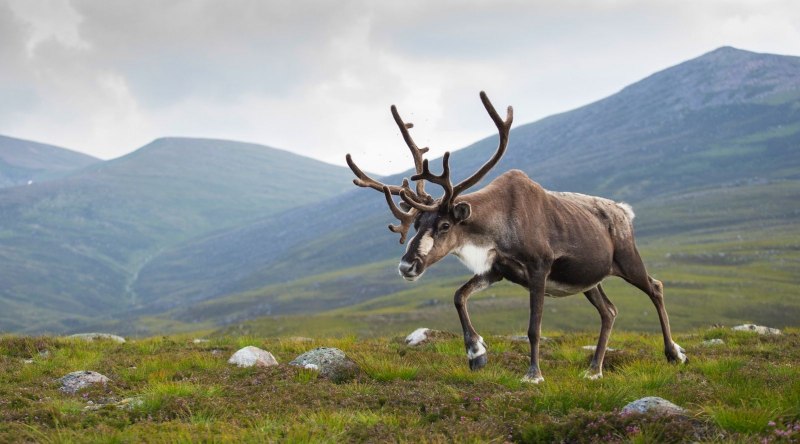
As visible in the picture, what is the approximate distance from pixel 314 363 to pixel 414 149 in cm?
454

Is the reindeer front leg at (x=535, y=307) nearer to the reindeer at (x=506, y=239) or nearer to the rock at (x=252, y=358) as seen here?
the reindeer at (x=506, y=239)

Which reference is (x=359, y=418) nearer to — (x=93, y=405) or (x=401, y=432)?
(x=401, y=432)

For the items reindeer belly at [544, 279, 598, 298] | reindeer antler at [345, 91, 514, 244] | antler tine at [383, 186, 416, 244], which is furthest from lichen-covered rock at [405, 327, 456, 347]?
antler tine at [383, 186, 416, 244]

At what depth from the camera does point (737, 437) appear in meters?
7.03

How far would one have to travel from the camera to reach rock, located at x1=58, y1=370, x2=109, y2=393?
1080 cm

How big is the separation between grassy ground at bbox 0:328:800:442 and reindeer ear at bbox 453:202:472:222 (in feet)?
8.11

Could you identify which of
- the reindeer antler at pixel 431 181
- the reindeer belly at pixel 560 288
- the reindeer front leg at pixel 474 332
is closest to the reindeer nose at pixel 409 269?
the reindeer antler at pixel 431 181

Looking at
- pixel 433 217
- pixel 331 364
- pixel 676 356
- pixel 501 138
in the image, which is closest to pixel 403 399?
pixel 331 364

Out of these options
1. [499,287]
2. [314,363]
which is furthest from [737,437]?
[499,287]

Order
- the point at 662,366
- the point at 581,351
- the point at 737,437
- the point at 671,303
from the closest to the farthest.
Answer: the point at 737,437 < the point at 662,366 < the point at 581,351 < the point at 671,303

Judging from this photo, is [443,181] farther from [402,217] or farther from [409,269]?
[409,269]

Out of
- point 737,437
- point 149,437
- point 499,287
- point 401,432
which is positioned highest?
point 149,437

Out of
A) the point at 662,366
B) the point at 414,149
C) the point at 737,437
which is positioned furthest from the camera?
the point at 414,149

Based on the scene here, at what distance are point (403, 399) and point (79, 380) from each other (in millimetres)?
5313
